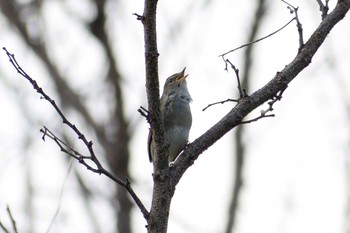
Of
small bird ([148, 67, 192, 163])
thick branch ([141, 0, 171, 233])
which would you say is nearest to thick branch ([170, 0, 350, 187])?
Result: thick branch ([141, 0, 171, 233])

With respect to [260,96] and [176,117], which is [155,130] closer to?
[260,96]

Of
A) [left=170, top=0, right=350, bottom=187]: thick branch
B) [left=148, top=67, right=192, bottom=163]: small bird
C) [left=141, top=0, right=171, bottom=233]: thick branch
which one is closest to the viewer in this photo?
[left=141, top=0, right=171, bottom=233]: thick branch

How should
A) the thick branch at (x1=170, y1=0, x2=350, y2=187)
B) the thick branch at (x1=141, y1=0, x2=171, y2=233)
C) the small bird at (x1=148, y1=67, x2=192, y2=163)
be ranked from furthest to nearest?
the small bird at (x1=148, y1=67, x2=192, y2=163)
the thick branch at (x1=170, y1=0, x2=350, y2=187)
the thick branch at (x1=141, y1=0, x2=171, y2=233)

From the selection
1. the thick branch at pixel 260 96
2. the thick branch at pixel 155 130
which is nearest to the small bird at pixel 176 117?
the thick branch at pixel 260 96

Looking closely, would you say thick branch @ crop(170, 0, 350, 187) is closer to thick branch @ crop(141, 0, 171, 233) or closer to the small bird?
thick branch @ crop(141, 0, 171, 233)

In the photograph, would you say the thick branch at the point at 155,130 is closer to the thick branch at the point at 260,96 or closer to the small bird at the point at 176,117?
the thick branch at the point at 260,96

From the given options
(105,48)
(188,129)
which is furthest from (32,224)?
(188,129)

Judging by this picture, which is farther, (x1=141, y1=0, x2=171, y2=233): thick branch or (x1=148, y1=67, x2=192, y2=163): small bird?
(x1=148, y1=67, x2=192, y2=163): small bird

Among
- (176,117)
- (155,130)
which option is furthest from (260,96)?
(176,117)

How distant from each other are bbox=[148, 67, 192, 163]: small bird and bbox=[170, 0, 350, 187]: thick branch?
1.20 m

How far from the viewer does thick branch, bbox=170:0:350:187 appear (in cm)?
347

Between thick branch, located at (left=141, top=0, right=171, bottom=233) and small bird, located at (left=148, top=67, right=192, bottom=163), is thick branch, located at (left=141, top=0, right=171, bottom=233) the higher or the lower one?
the lower one

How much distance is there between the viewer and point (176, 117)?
199 inches

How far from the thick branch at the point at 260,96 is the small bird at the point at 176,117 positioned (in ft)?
3.95
